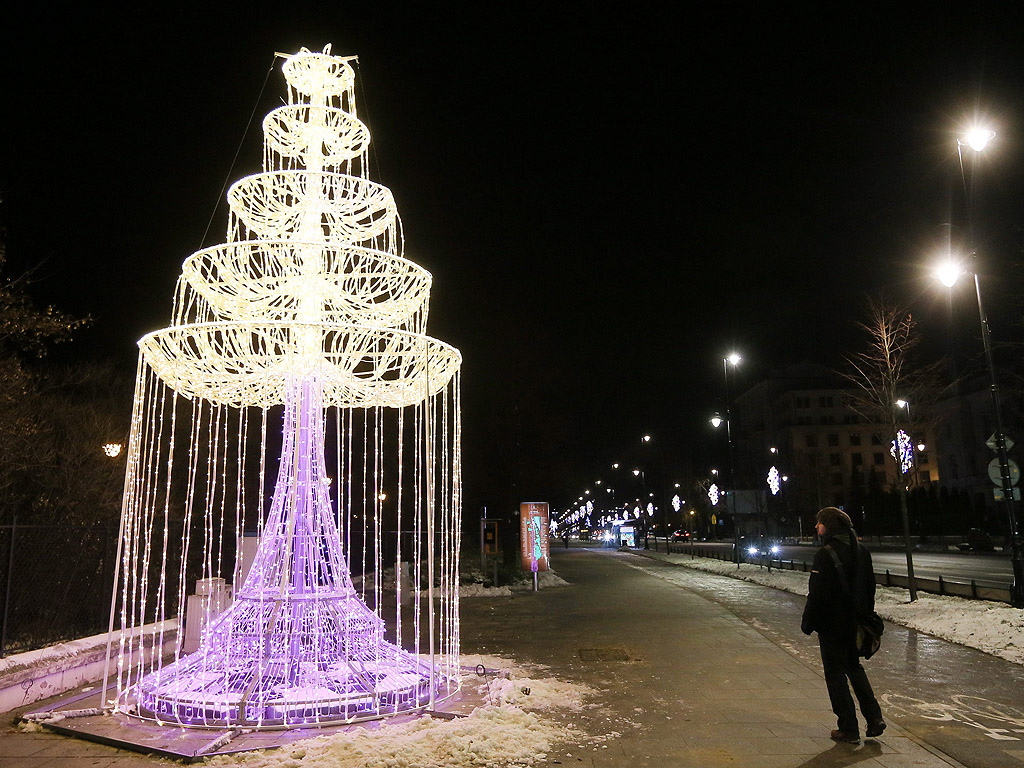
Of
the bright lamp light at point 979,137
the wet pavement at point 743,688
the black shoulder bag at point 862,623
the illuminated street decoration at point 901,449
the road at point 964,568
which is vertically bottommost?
the road at point 964,568

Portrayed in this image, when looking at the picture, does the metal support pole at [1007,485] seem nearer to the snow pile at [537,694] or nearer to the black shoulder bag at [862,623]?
the black shoulder bag at [862,623]

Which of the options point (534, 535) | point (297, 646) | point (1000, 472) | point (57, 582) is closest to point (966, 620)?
point (1000, 472)

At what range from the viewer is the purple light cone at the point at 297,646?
22.3 ft

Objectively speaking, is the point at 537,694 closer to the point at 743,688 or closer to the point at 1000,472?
the point at 743,688

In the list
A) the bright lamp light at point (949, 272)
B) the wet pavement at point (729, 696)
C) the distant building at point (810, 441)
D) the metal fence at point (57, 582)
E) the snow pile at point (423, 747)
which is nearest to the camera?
the snow pile at point (423, 747)

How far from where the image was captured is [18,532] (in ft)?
32.9

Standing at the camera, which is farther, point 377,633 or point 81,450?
point 81,450

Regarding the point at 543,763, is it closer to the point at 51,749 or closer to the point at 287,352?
the point at 51,749

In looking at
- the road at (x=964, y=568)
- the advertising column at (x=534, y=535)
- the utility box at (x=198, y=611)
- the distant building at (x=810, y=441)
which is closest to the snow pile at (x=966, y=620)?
the road at (x=964, y=568)

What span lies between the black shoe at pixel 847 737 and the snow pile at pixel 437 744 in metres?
2.18

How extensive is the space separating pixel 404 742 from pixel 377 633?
2197mm

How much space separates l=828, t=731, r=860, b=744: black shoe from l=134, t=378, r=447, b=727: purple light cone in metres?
3.57

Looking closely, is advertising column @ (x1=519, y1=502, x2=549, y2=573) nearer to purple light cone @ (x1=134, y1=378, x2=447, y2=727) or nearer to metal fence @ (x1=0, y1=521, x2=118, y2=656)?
metal fence @ (x1=0, y1=521, x2=118, y2=656)

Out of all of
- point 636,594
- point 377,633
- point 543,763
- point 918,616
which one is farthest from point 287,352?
point 636,594
